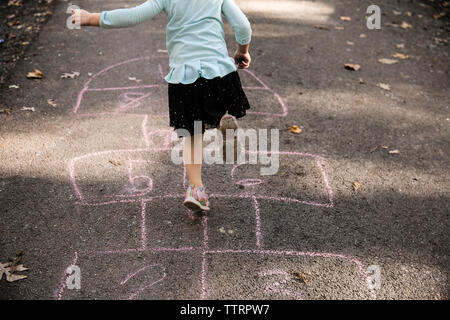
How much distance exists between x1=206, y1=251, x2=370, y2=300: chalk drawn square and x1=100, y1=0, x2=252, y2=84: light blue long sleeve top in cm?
119

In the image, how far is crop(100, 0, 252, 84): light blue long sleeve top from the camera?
255cm

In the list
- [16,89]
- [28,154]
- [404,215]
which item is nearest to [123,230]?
[28,154]

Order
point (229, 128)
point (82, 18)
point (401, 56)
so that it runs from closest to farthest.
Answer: point (82, 18) < point (229, 128) < point (401, 56)

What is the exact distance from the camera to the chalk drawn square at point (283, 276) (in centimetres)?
256

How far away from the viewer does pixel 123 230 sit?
2961 mm

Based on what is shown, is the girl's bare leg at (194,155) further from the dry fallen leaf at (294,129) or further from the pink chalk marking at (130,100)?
the pink chalk marking at (130,100)

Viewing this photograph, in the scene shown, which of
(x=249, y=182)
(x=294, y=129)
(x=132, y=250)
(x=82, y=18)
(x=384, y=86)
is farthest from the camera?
(x=384, y=86)

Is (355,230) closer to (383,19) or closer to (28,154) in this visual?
(28,154)

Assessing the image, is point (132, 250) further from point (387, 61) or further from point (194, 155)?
point (387, 61)

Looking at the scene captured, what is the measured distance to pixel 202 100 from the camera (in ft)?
9.01

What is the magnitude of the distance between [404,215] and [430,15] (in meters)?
4.93

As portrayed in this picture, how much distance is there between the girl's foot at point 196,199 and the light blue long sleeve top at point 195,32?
0.76 metres

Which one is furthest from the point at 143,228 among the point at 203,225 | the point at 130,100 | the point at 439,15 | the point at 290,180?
the point at 439,15

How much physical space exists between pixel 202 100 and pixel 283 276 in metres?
1.22
